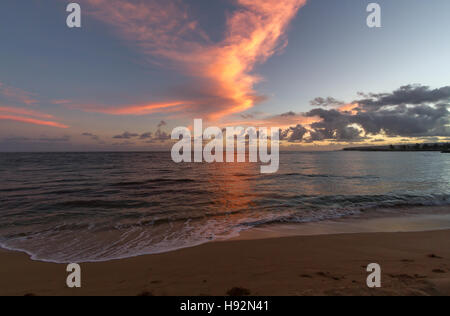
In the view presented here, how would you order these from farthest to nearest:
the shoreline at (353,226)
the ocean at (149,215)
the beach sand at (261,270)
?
the shoreline at (353,226), the ocean at (149,215), the beach sand at (261,270)

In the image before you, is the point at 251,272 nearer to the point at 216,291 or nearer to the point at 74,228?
the point at 216,291

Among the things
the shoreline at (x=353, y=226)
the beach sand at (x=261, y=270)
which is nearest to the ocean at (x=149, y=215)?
the shoreline at (x=353, y=226)

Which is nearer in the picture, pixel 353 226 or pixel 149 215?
pixel 353 226

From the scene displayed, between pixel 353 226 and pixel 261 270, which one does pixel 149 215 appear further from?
pixel 353 226

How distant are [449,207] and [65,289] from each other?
20294mm

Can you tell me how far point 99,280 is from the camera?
5.24m

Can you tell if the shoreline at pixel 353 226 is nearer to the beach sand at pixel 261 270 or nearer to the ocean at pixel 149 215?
the ocean at pixel 149 215

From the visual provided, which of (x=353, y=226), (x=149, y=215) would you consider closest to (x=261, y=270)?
(x=353, y=226)

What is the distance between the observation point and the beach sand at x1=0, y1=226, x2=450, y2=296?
4488 mm

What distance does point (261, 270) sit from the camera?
5512 mm

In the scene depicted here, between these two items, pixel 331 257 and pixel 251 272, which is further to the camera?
pixel 331 257

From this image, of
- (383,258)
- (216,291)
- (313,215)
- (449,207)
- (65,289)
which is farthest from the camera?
(449,207)

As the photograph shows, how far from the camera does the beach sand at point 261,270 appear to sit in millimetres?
4488
